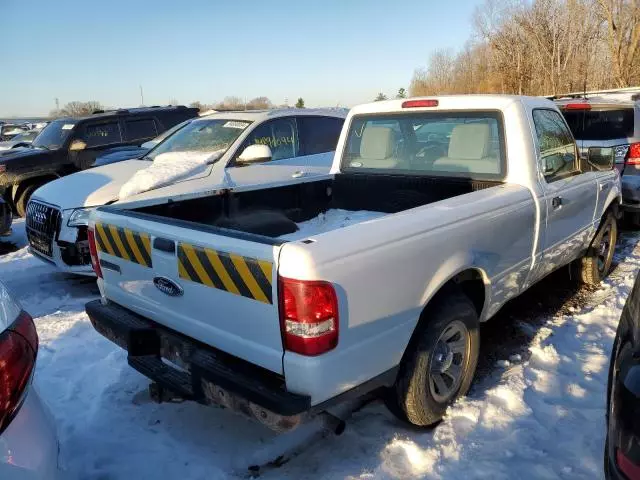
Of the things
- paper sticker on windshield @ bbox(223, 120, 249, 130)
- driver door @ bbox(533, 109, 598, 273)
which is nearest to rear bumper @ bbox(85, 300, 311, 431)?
driver door @ bbox(533, 109, 598, 273)

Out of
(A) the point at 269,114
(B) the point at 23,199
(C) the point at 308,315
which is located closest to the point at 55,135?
(B) the point at 23,199

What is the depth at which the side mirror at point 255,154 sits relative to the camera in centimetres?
604

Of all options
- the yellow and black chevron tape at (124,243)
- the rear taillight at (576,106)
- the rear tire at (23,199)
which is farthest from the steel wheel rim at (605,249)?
the rear tire at (23,199)

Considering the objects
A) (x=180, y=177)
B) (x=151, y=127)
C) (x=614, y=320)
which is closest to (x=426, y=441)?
(x=614, y=320)

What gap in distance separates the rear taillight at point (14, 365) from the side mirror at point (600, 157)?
4.66m

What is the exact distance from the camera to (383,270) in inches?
95.0

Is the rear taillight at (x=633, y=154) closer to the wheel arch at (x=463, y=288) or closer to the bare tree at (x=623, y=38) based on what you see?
the wheel arch at (x=463, y=288)

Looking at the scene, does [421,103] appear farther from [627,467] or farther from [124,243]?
[627,467]

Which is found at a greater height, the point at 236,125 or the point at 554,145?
the point at 236,125

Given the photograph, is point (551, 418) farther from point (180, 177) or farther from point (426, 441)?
point (180, 177)

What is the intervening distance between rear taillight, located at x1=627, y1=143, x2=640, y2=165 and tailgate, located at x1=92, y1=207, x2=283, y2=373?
20.6 feet

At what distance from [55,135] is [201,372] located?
9105 mm

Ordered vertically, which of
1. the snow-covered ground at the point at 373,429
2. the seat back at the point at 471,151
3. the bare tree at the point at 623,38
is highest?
the bare tree at the point at 623,38

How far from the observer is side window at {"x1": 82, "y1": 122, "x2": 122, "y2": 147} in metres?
9.76
